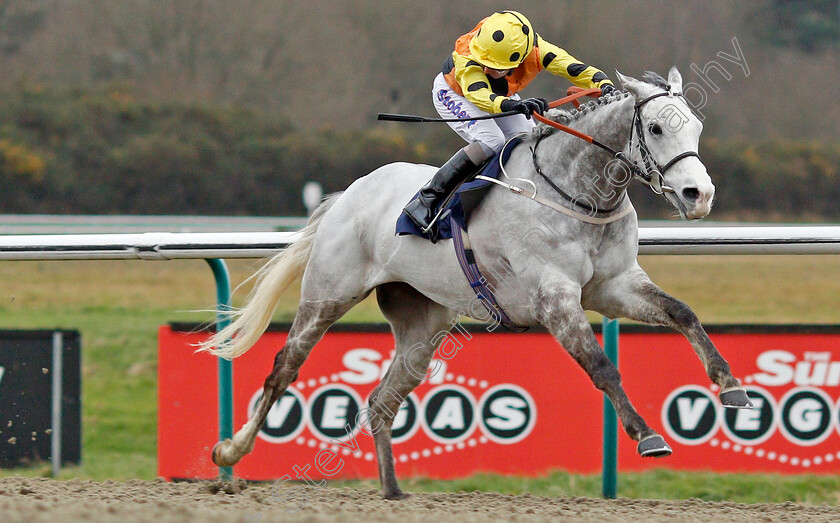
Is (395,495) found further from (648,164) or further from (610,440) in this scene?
(648,164)

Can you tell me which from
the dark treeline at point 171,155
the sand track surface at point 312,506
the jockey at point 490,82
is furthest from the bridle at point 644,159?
the dark treeline at point 171,155

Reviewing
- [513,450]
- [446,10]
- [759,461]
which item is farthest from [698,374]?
[446,10]

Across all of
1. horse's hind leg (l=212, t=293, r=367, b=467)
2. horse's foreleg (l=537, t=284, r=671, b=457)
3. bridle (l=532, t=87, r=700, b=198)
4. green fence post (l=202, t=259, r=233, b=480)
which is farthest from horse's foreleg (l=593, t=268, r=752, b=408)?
green fence post (l=202, t=259, r=233, b=480)

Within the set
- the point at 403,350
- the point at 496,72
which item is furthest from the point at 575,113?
the point at 403,350

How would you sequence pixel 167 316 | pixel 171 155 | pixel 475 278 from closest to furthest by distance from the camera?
pixel 475 278, pixel 167 316, pixel 171 155

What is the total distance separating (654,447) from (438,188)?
1.30 meters

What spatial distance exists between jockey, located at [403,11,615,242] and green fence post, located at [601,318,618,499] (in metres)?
0.90

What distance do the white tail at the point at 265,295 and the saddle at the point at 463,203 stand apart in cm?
67

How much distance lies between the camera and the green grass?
4535mm

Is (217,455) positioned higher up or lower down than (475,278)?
lower down

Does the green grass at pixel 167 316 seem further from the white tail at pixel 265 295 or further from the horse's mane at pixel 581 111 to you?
the horse's mane at pixel 581 111

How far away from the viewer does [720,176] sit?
1709 cm

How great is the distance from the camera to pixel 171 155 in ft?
64.4

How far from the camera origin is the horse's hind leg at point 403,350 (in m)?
4.25
